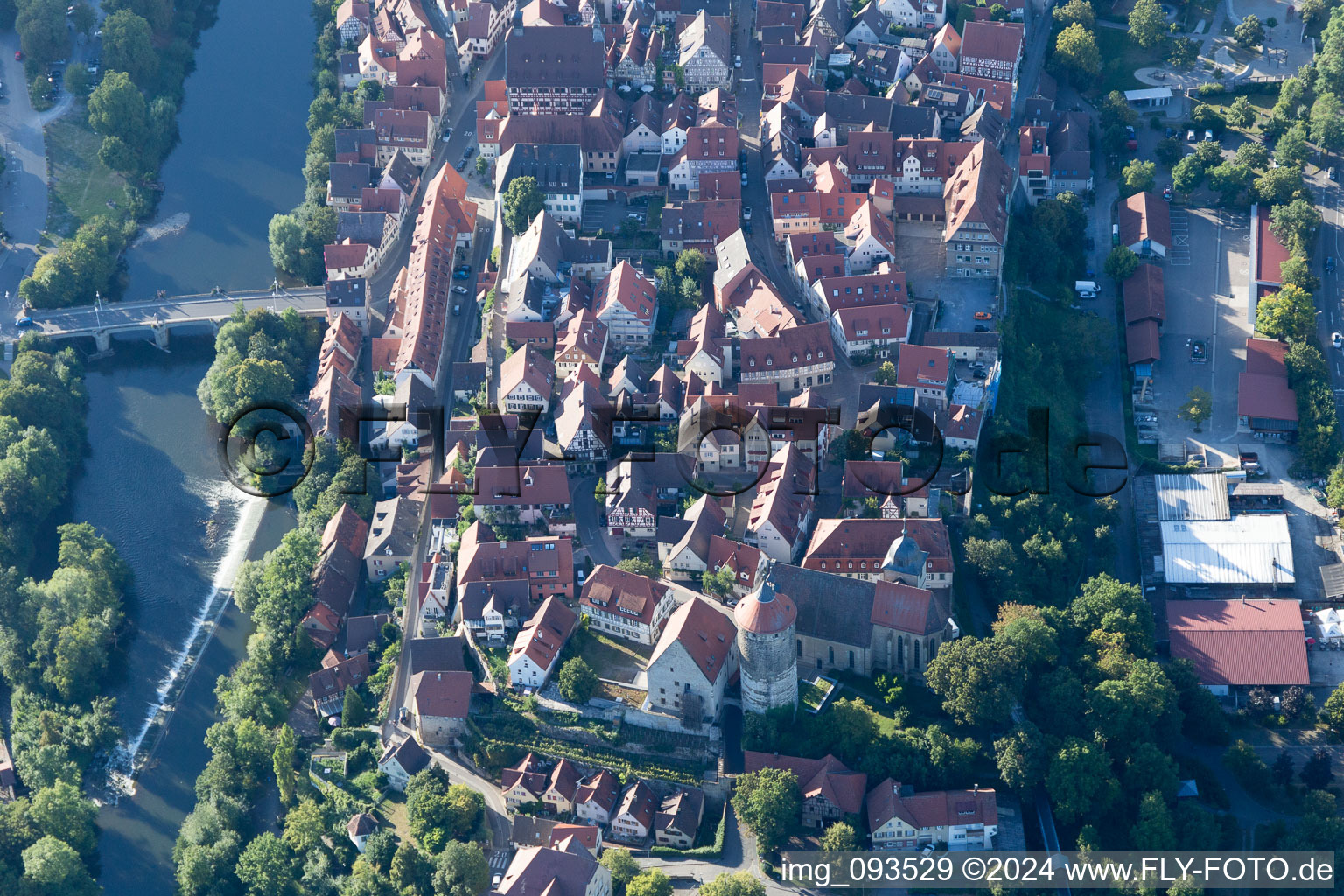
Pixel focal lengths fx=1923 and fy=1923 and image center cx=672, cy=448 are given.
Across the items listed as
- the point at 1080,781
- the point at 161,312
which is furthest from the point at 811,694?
the point at 161,312

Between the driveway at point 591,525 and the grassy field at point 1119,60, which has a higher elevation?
the grassy field at point 1119,60

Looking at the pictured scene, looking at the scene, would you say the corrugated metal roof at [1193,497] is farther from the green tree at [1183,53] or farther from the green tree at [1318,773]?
the green tree at [1183,53]

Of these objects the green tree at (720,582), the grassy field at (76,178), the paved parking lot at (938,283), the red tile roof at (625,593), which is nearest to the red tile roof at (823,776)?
the red tile roof at (625,593)

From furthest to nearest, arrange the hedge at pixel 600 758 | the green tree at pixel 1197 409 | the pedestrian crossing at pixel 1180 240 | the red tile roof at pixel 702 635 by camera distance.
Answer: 1. the pedestrian crossing at pixel 1180 240
2. the green tree at pixel 1197 409
3. the hedge at pixel 600 758
4. the red tile roof at pixel 702 635

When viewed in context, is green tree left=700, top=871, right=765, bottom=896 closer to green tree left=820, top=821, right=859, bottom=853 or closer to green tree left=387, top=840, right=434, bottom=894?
green tree left=820, top=821, right=859, bottom=853

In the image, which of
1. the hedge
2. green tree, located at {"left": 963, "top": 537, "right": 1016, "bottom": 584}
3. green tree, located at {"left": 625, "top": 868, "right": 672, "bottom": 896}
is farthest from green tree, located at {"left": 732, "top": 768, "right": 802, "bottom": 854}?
green tree, located at {"left": 963, "top": 537, "right": 1016, "bottom": 584}

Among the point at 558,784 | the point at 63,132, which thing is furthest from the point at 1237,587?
the point at 63,132

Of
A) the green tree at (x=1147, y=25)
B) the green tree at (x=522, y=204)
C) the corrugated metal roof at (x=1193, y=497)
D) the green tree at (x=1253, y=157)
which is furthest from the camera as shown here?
the green tree at (x=1147, y=25)
